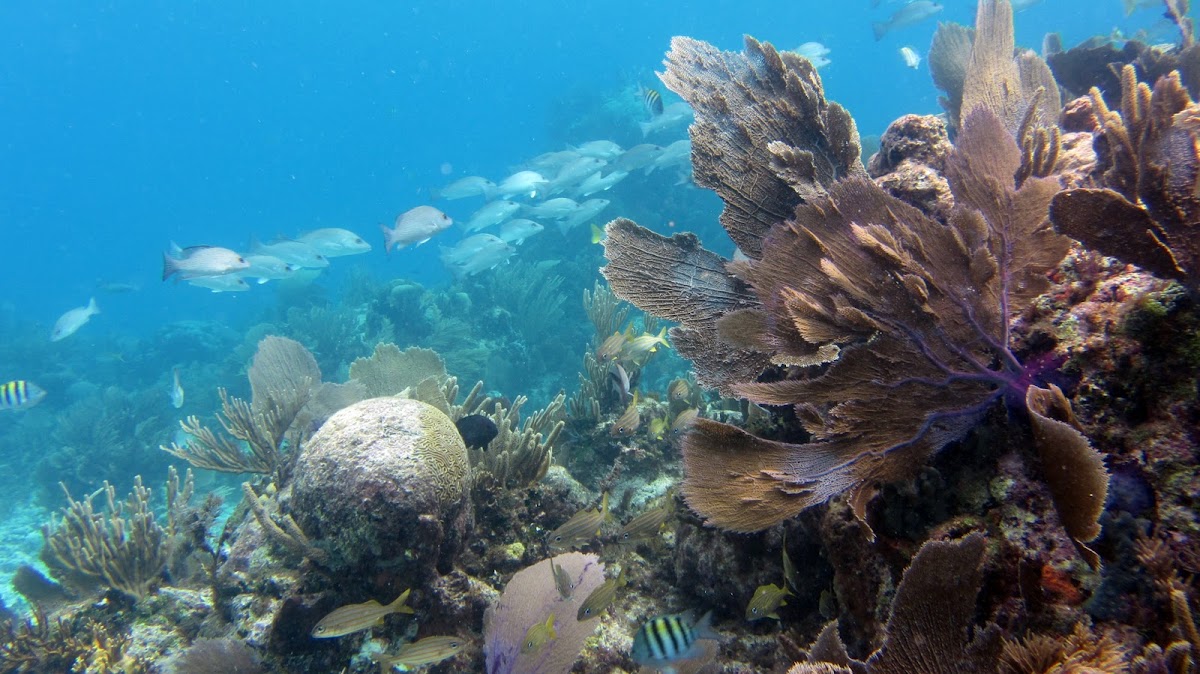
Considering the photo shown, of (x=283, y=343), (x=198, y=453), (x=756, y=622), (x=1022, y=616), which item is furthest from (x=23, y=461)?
(x=1022, y=616)

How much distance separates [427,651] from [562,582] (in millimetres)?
776

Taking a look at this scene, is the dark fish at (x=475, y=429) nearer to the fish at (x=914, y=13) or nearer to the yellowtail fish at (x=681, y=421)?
the yellowtail fish at (x=681, y=421)

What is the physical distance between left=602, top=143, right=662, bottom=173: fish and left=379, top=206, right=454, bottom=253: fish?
7.00 meters

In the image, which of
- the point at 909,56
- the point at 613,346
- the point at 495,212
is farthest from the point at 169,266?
the point at 909,56

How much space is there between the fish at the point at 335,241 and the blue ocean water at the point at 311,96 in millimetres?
42418

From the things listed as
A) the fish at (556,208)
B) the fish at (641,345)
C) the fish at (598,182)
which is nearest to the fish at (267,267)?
the fish at (556,208)

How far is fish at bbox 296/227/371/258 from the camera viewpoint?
13.1 meters

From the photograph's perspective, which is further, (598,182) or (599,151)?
(599,151)

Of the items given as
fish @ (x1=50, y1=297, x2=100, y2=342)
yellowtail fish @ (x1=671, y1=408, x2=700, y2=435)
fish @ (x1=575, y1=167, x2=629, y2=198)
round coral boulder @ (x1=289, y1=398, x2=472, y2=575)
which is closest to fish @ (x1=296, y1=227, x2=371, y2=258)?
fish @ (x1=50, y1=297, x2=100, y2=342)

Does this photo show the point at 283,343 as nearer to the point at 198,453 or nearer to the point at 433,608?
the point at 198,453

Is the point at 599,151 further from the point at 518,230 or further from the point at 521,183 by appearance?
the point at 518,230

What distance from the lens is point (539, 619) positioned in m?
3.03

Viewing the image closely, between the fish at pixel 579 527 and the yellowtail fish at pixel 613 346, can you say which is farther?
the yellowtail fish at pixel 613 346

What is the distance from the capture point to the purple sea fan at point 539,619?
285 centimetres
